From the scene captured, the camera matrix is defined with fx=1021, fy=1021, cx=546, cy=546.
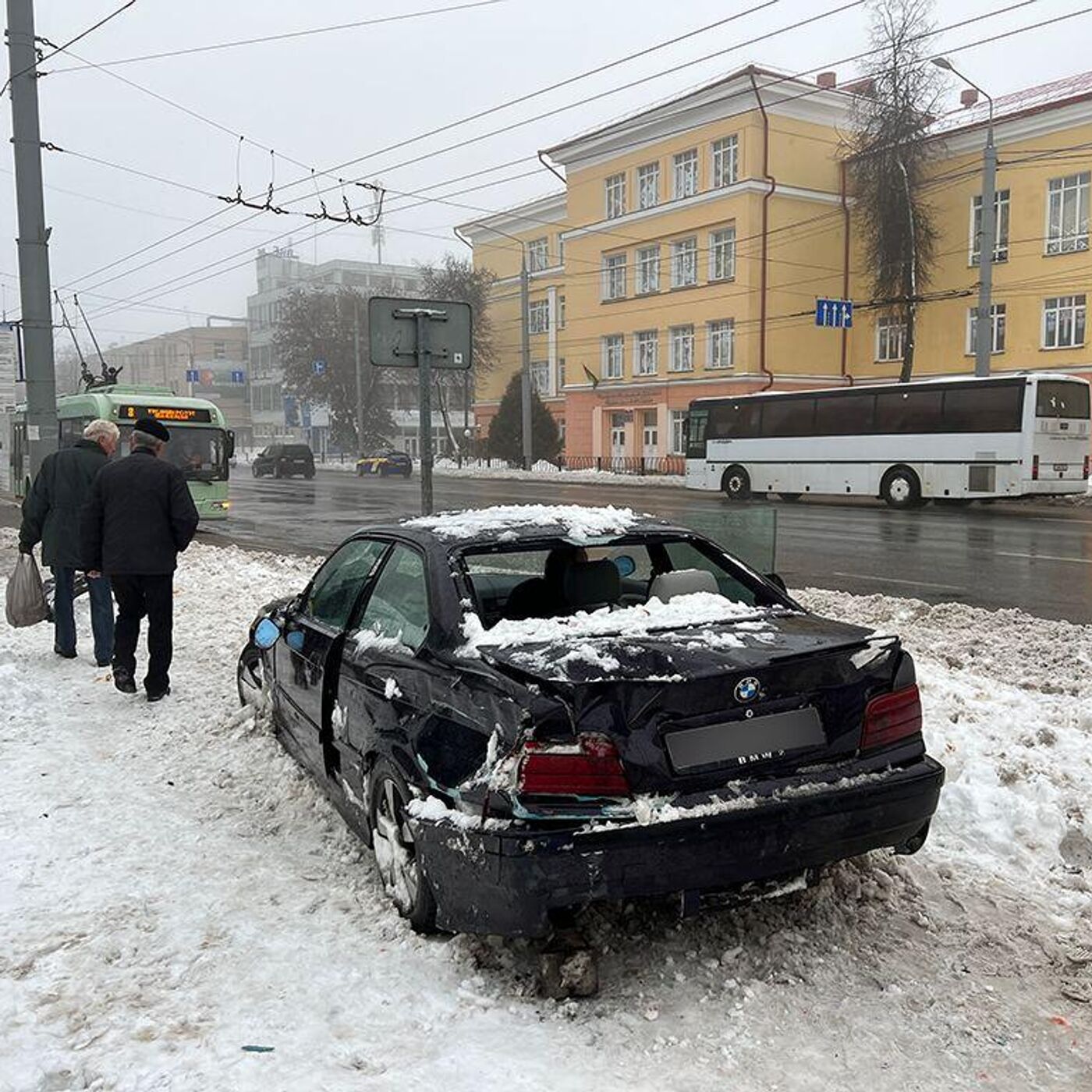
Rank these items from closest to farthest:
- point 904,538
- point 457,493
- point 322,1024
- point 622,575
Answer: point 322,1024 → point 622,575 → point 904,538 → point 457,493

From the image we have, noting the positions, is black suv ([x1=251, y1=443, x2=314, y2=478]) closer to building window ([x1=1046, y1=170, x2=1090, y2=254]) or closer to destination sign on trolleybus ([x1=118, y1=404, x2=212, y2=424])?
destination sign on trolleybus ([x1=118, y1=404, x2=212, y2=424])

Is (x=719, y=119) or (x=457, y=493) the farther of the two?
(x=719, y=119)

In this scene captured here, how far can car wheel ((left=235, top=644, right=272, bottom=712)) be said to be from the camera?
561cm

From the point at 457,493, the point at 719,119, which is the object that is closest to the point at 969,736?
the point at 457,493

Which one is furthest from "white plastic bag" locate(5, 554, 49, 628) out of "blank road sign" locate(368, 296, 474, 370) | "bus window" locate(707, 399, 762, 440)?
"bus window" locate(707, 399, 762, 440)

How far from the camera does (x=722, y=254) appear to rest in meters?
41.4

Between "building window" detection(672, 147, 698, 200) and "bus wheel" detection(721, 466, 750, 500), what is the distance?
1784 centimetres

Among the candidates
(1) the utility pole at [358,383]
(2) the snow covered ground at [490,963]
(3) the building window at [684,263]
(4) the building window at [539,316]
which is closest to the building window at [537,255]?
(4) the building window at [539,316]

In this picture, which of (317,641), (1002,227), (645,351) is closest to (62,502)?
(317,641)

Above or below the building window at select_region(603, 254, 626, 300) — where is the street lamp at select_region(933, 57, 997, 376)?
below

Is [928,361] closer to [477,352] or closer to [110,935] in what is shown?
[477,352]

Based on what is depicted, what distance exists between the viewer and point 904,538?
1684 cm

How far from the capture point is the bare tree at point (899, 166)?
35.8m

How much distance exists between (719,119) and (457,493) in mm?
20327
